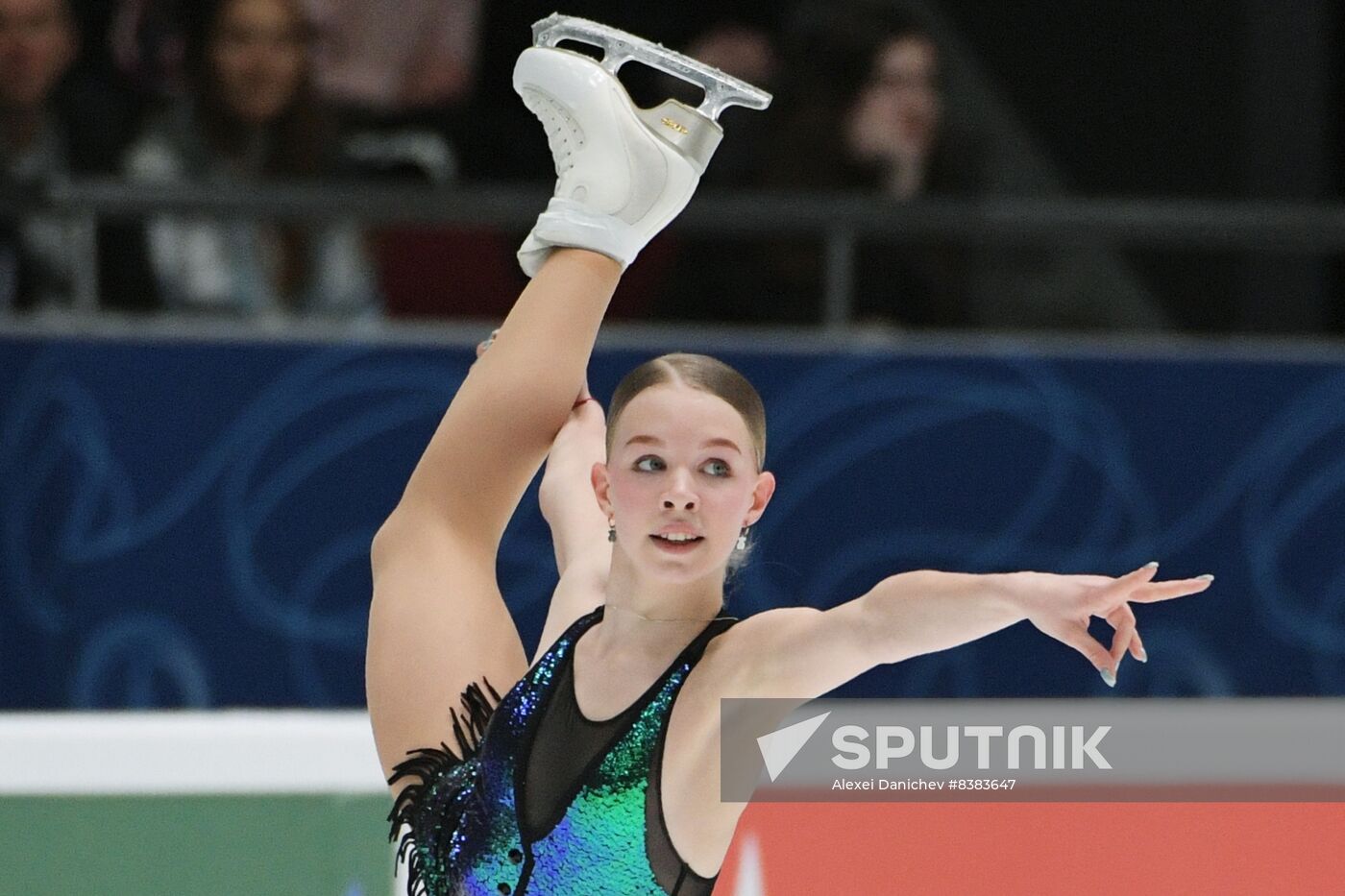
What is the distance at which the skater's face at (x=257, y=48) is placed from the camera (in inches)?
164

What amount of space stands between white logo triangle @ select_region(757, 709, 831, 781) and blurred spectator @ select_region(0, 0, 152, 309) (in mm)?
2204

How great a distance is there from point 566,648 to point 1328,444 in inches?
92.1

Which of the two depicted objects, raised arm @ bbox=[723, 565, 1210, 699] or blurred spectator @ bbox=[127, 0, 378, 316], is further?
blurred spectator @ bbox=[127, 0, 378, 316]

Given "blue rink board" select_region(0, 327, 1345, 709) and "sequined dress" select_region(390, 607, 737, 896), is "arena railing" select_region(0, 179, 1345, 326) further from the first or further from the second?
"sequined dress" select_region(390, 607, 737, 896)

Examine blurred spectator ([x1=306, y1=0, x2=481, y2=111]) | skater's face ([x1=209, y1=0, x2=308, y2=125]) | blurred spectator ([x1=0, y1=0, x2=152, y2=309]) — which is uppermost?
blurred spectator ([x1=306, y1=0, x2=481, y2=111])

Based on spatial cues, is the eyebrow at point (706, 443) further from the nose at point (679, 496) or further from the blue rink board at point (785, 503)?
the blue rink board at point (785, 503)

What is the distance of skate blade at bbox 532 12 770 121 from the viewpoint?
2.19 meters

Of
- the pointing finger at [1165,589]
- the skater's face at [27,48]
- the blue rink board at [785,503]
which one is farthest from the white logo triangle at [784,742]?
the skater's face at [27,48]

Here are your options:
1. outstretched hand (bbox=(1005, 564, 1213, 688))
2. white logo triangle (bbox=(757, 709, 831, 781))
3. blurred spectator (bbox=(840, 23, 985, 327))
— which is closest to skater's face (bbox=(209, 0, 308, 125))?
blurred spectator (bbox=(840, 23, 985, 327))

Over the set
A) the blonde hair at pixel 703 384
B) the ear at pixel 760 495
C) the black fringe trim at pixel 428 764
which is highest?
the blonde hair at pixel 703 384

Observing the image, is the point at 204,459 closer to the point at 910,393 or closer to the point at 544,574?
the point at 544,574

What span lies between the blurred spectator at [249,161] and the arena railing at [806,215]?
20 cm

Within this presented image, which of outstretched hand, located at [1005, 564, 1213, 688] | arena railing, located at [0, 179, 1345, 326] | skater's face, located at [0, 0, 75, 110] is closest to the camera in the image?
outstretched hand, located at [1005, 564, 1213, 688]

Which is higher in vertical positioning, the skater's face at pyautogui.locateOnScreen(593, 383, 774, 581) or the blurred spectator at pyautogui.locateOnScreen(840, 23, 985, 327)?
the blurred spectator at pyautogui.locateOnScreen(840, 23, 985, 327)
